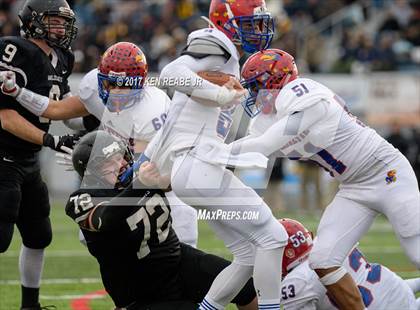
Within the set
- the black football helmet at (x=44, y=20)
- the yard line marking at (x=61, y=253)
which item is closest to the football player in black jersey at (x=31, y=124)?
the black football helmet at (x=44, y=20)

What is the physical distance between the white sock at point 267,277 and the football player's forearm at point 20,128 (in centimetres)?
184

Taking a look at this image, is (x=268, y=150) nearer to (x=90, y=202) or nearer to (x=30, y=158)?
(x=90, y=202)

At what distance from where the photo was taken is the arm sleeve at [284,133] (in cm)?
526

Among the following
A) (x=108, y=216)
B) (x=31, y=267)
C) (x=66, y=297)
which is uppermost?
(x=108, y=216)

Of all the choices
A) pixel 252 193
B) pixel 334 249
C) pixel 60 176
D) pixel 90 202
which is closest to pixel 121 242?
pixel 90 202

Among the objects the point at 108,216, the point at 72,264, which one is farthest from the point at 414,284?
the point at 72,264

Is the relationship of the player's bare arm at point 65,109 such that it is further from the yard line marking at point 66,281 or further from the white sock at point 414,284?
the white sock at point 414,284

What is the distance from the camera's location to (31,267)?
21.2 feet

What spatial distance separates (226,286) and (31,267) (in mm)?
1735

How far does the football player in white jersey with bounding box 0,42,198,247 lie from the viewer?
5.98 m

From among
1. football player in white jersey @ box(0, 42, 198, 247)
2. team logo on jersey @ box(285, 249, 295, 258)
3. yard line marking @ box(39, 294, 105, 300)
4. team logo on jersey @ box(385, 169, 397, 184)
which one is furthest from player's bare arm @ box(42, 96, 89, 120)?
team logo on jersey @ box(385, 169, 397, 184)

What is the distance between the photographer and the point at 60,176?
1700cm

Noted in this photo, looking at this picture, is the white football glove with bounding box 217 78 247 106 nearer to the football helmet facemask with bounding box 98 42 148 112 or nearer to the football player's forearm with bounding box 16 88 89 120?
the football helmet facemask with bounding box 98 42 148 112

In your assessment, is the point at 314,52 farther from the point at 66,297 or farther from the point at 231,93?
the point at 231,93
